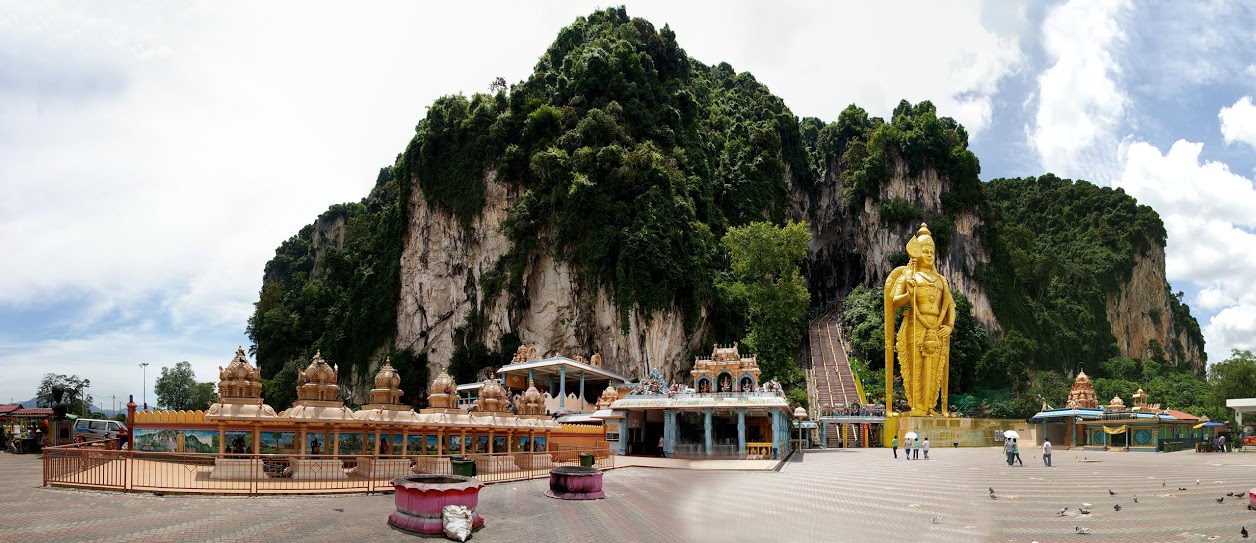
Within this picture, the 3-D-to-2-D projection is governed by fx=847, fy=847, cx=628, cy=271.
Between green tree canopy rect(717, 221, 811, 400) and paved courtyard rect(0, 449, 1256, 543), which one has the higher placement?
green tree canopy rect(717, 221, 811, 400)

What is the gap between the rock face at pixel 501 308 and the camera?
1718 inches

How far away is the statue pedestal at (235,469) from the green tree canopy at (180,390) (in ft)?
211

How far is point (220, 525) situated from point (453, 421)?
1011 cm

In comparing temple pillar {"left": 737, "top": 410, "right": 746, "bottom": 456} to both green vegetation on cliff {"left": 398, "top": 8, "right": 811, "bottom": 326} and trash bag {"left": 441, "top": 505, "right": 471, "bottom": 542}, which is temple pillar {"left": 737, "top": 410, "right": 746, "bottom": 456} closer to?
green vegetation on cliff {"left": 398, "top": 8, "right": 811, "bottom": 326}

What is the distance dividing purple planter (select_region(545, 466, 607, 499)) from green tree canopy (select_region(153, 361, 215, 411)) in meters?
69.1

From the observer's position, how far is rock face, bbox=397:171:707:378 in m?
43.6

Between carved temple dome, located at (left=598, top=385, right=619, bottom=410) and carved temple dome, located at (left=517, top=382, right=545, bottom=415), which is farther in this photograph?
carved temple dome, located at (left=598, top=385, right=619, bottom=410)

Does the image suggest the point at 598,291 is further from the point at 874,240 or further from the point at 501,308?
the point at 874,240

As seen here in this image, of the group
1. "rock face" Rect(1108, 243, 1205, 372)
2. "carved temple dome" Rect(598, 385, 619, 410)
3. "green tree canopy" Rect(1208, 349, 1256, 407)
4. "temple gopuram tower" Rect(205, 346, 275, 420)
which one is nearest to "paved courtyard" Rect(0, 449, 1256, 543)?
"temple gopuram tower" Rect(205, 346, 275, 420)

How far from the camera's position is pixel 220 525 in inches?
465

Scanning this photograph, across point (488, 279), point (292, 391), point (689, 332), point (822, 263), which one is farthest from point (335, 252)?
point (822, 263)

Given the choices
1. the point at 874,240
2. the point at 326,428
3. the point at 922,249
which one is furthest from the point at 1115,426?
the point at 326,428

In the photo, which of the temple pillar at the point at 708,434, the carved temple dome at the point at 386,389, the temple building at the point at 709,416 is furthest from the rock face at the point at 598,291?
the carved temple dome at the point at 386,389

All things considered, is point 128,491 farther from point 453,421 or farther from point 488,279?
point 488,279
